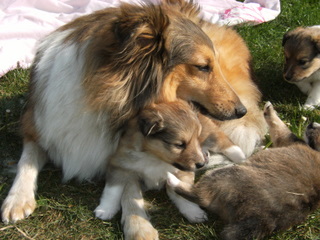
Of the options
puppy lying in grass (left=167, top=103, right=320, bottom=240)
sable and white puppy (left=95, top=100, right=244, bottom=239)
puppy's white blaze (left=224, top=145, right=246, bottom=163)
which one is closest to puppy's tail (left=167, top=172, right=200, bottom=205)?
puppy lying in grass (left=167, top=103, right=320, bottom=240)

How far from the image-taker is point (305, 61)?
4.19 meters

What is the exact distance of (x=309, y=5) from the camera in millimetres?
5984

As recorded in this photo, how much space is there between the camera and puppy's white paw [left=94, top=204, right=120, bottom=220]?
290cm

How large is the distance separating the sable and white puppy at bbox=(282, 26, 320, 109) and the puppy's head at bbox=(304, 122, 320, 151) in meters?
0.90

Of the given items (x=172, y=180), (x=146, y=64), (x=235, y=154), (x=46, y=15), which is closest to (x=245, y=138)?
(x=235, y=154)

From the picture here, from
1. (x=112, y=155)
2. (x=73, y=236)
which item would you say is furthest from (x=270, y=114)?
(x=73, y=236)

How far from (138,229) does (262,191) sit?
831 mm

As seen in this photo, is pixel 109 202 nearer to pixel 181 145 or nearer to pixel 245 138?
pixel 181 145

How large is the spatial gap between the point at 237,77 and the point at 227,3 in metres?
2.34

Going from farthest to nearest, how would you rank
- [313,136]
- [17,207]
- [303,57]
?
[303,57] < [313,136] < [17,207]

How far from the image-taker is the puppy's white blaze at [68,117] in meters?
2.85

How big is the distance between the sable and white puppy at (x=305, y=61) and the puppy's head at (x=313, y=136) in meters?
0.90

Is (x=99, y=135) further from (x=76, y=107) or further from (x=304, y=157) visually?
(x=304, y=157)

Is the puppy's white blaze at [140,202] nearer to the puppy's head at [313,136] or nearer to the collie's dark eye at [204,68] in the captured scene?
the collie's dark eye at [204,68]
